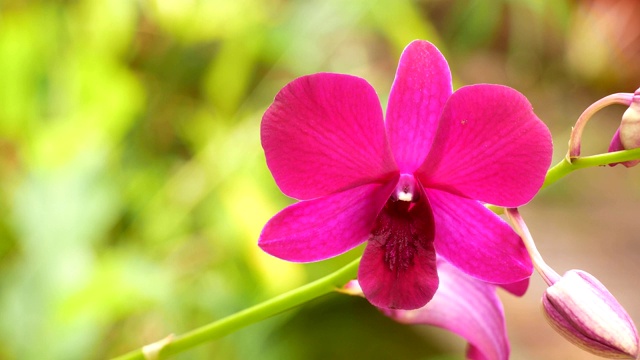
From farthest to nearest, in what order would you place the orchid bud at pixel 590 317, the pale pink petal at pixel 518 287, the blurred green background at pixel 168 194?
the blurred green background at pixel 168 194
the pale pink petal at pixel 518 287
the orchid bud at pixel 590 317

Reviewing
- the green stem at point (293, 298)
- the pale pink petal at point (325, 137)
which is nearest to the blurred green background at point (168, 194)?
the green stem at point (293, 298)

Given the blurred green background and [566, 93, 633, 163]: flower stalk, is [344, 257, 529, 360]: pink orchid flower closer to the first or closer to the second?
[566, 93, 633, 163]: flower stalk

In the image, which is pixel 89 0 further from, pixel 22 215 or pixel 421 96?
pixel 421 96

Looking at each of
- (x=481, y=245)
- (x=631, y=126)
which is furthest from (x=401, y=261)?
(x=631, y=126)

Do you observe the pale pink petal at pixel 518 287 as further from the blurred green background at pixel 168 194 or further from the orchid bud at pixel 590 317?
the blurred green background at pixel 168 194

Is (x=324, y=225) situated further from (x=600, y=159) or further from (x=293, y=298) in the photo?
(x=600, y=159)
